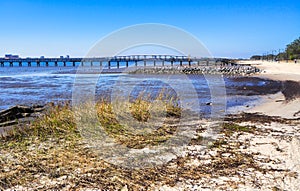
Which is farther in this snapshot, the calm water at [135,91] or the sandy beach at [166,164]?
the calm water at [135,91]

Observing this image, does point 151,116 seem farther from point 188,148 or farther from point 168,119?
point 188,148

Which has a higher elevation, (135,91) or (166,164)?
(135,91)

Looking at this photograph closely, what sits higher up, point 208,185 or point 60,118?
point 60,118

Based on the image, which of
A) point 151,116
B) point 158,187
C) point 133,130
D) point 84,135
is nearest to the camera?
point 158,187

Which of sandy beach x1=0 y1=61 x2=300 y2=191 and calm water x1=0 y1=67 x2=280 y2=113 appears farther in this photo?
calm water x1=0 y1=67 x2=280 y2=113

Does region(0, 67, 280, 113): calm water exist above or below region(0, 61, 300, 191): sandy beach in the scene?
above

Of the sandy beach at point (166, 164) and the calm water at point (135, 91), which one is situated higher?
the calm water at point (135, 91)

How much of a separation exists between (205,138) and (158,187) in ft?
7.81

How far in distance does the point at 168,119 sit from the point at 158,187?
386 cm

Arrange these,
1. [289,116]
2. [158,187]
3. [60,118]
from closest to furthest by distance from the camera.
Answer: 1. [158,187]
2. [60,118]
3. [289,116]

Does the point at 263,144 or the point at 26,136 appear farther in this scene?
the point at 26,136

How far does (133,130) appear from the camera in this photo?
5.73 meters

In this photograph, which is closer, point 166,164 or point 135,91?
point 166,164

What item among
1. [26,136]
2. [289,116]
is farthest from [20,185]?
[289,116]
